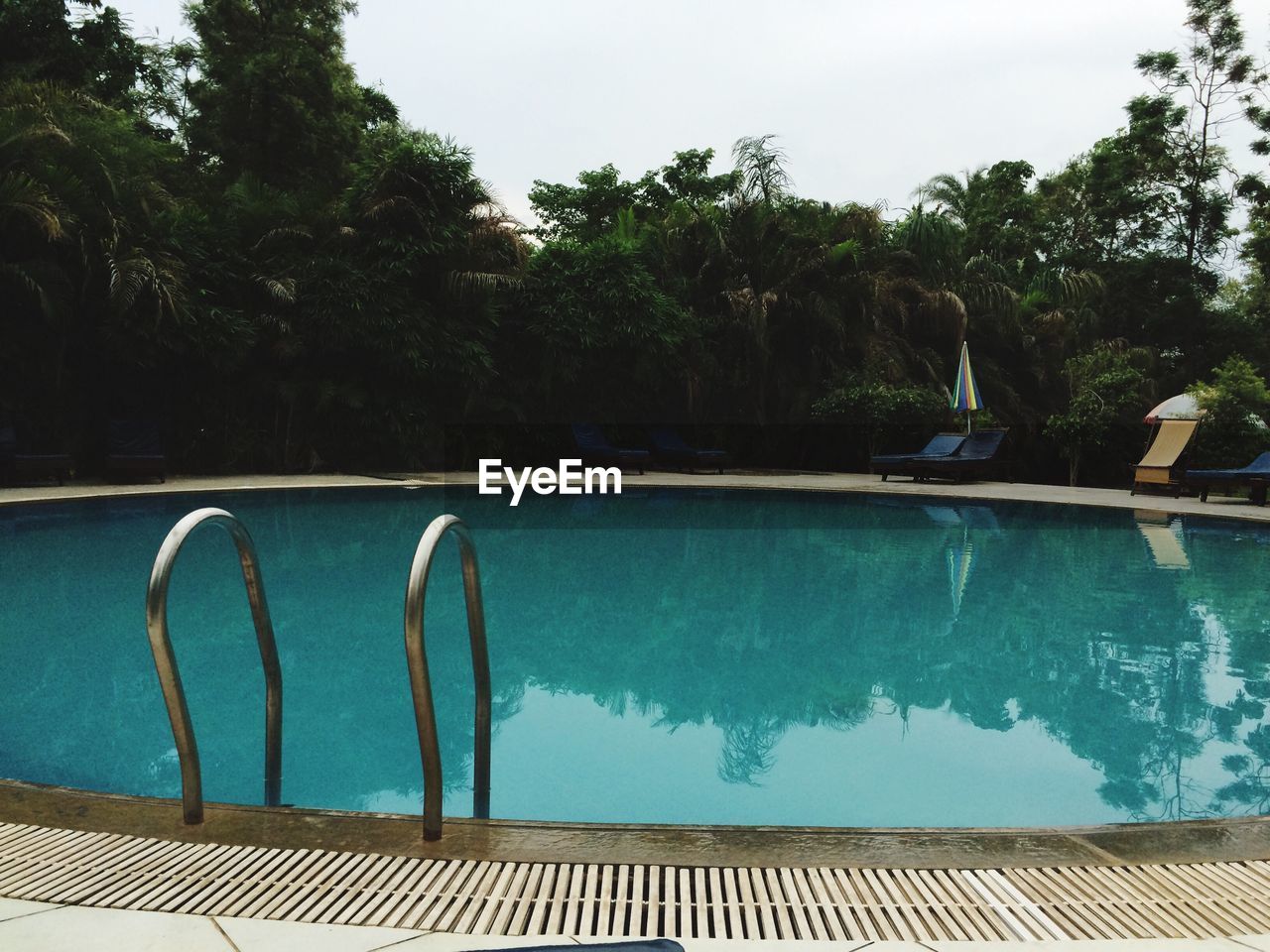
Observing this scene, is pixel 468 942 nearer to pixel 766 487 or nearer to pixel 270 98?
pixel 766 487

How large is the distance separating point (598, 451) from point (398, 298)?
4.07m

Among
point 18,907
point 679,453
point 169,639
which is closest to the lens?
point 18,907

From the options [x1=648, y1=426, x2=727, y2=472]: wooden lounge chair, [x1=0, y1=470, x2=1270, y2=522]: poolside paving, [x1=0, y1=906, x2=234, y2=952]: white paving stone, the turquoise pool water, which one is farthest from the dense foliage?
[x1=0, y1=906, x2=234, y2=952]: white paving stone

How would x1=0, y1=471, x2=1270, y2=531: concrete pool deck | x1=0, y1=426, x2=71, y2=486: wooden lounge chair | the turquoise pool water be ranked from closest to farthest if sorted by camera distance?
the turquoise pool water < x1=0, y1=471, x2=1270, y2=531: concrete pool deck < x1=0, y1=426, x2=71, y2=486: wooden lounge chair

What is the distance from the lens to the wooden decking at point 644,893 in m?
2.25

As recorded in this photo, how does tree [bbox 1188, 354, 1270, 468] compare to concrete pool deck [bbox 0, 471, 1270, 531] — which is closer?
concrete pool deck [bbox 0, 471, 1270, 531]

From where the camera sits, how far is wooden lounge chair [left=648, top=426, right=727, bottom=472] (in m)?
17.7

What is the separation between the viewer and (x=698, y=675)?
5.55 metres

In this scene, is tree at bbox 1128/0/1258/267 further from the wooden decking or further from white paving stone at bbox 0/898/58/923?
white paving stone at bbox 0/898/58/923

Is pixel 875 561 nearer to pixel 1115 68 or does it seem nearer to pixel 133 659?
pixel 133 659

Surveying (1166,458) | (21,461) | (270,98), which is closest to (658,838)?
(21,461)

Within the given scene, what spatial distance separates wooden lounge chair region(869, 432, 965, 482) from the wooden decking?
1411 cm

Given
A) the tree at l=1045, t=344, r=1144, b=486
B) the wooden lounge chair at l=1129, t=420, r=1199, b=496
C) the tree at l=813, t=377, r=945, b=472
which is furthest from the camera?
the tree at l=813, t=377, r=945, b=472

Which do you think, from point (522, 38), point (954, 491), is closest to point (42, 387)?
point (522, 38)
